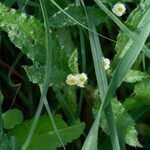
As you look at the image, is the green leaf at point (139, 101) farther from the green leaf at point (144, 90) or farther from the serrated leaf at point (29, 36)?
the serrated leaf at point (29, 36)

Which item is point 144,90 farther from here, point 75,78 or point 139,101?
point 75,78

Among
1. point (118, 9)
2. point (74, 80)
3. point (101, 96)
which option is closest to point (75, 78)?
point (74, 80)

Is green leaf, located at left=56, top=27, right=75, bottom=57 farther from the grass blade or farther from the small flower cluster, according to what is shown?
the grass blade

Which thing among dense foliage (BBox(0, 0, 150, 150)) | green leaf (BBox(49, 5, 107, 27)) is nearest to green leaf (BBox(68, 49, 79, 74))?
dense foliage (BBox(0, 0, 150, 150))

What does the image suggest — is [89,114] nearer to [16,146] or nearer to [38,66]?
[38,66]

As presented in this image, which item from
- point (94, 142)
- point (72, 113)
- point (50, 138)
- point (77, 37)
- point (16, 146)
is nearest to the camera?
point (94, 142)

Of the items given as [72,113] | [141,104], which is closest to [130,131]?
[141,104]

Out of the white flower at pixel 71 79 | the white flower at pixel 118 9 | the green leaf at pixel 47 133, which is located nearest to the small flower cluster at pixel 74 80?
the white flower at pixel 71 79
